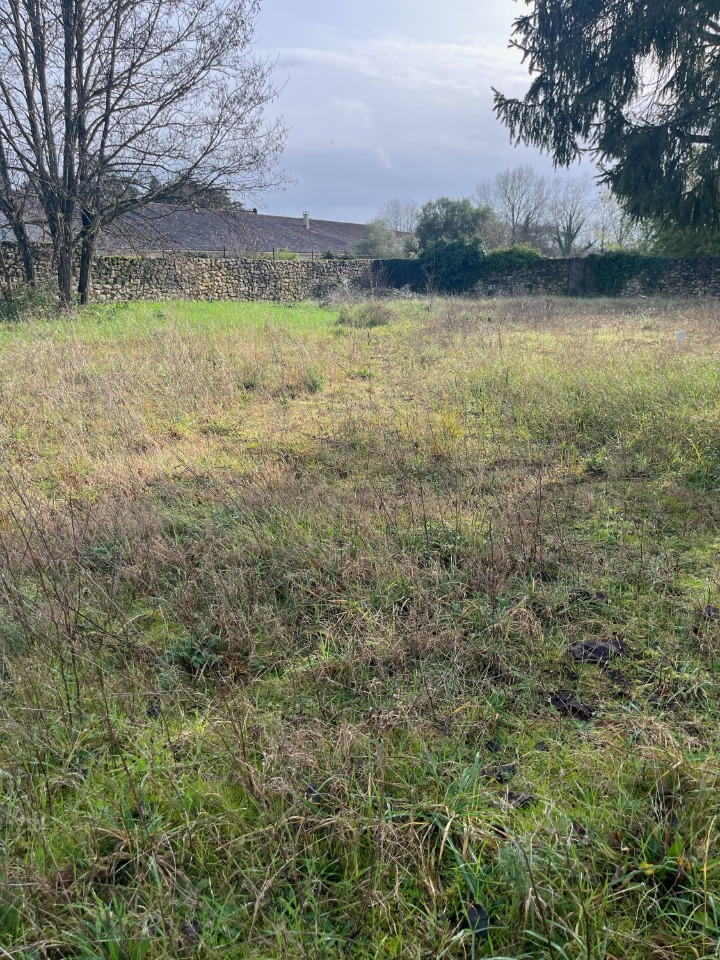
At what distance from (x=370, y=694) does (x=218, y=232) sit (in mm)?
34243

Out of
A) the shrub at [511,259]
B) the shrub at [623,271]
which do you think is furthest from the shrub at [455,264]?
the shrub at [623,271]

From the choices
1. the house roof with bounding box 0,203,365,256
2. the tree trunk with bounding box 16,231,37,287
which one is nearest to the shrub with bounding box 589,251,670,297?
the house roof with bounding box 0,203,365,256

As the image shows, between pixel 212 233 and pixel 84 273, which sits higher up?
pixel 212 233

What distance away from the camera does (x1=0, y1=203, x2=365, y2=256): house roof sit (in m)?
16.5

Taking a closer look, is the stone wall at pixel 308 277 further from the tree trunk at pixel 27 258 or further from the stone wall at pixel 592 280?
the tree trunk at pixel 27 258

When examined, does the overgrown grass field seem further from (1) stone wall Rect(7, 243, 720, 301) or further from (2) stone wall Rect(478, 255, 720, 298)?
(2) stone wall Rect(478, 255, 720, 298)

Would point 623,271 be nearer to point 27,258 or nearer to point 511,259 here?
point 511,259

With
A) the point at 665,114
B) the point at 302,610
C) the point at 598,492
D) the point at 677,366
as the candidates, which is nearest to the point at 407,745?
the point at 302,610

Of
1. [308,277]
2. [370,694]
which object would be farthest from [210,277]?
[370,694]

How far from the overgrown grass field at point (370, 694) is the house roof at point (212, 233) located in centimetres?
1318

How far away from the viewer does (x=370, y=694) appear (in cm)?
229

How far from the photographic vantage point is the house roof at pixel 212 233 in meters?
16.5

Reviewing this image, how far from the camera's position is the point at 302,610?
2.93 metres

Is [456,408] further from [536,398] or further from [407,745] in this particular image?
[407,745]
